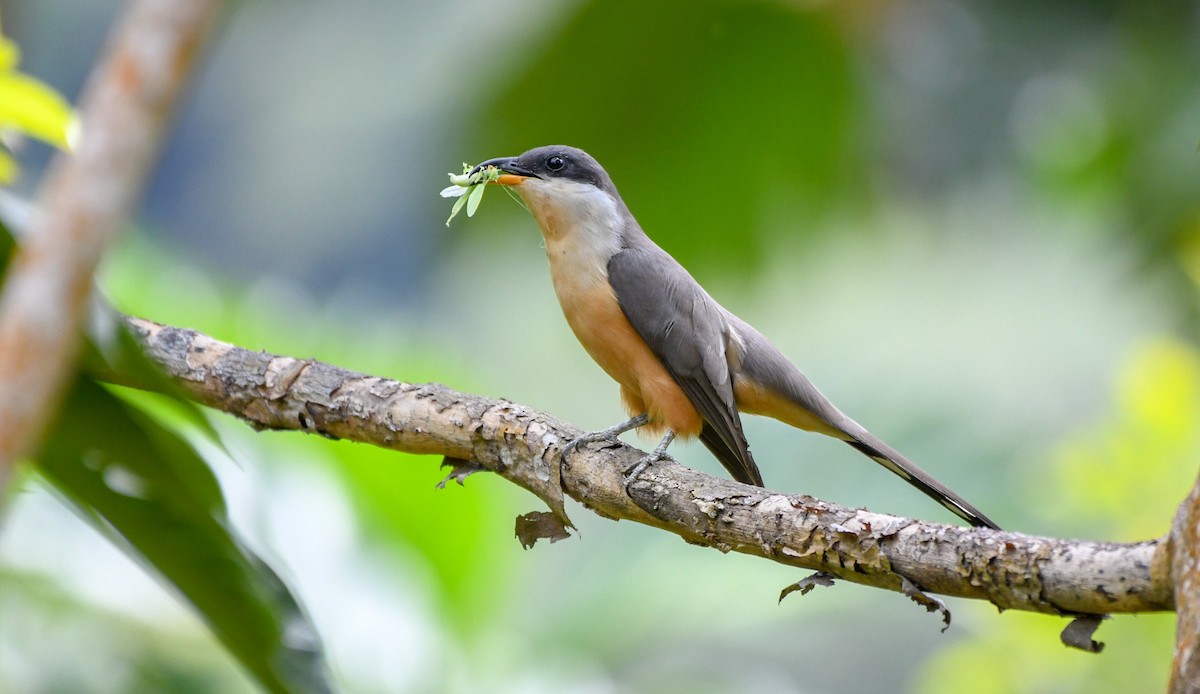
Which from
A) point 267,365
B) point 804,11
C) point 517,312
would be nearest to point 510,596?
point 267,365

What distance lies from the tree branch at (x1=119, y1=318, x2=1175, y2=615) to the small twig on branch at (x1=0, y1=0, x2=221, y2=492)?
187 cm

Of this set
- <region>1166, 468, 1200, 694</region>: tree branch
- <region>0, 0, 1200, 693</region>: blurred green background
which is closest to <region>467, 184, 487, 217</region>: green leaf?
<region>0, 0, 1200, 693</region>: blurred green background

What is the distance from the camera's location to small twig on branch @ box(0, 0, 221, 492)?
4.82 ft

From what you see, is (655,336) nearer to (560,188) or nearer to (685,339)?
(685,339)

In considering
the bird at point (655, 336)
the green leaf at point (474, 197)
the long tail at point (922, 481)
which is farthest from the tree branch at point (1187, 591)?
the green leaf at point (474, 197)

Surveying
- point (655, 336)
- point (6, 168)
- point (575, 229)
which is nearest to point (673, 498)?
point (655, 336)

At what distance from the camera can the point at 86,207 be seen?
5.25ft

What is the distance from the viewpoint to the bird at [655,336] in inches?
177

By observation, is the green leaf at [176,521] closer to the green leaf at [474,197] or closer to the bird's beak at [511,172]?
the green leaf at [474,197]

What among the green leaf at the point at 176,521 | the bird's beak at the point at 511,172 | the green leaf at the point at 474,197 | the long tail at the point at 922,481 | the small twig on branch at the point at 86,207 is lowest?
the green leaf at the point at 176,521

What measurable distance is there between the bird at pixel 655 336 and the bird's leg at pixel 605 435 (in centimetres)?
1

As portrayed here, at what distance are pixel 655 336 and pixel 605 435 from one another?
690mm

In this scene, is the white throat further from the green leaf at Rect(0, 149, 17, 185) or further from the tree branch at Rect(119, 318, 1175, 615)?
the green leaf at Rect(0, 149, 17, 185)

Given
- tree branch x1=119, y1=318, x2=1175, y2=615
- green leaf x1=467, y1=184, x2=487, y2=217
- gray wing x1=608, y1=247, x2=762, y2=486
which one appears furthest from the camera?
gray wing x1=608, y1=247, x2=762, y2=486
